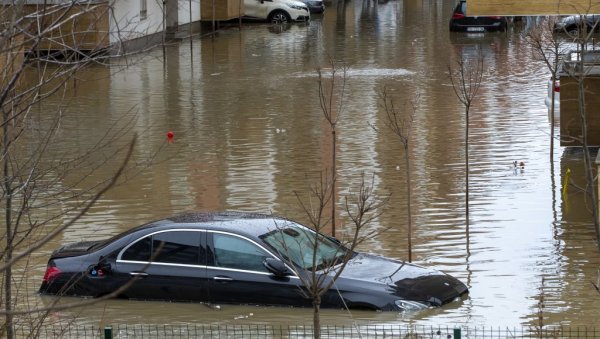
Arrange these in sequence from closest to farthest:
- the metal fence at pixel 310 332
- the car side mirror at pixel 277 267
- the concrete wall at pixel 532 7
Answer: the metal fence at pixel 310 332 < the car side mirror at pixel 277 267 < the concrete wall at pixel 532 7

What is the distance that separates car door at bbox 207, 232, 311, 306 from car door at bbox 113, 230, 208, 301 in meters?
0.12

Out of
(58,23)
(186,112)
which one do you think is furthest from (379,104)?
(58,23)

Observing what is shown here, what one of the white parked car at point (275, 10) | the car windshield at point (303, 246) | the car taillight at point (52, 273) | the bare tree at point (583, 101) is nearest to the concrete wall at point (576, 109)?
the bare tree at point (583, 101)

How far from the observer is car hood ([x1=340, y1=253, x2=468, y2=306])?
1272 cm

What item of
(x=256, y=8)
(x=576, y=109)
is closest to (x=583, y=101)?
(x=576, y=109)

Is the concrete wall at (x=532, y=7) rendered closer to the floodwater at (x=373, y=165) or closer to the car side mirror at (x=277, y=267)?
the floodwater at (x=373, y=165)

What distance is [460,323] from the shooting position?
12.3 m

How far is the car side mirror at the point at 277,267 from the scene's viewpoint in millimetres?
12609

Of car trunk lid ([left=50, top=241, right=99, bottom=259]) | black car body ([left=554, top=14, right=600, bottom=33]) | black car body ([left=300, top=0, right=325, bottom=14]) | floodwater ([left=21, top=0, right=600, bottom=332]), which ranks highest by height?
black car body ([left=554, top=14, right=600, bottom=33])

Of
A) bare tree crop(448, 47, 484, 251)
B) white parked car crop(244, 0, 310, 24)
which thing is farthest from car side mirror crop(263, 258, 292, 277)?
white parked car crop(244, 0, 310, 24)

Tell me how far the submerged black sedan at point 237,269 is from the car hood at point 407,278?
0.01 m

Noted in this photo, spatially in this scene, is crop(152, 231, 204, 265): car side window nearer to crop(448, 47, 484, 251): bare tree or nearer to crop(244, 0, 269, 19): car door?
crop(448, 47, 484, 251): bare tree

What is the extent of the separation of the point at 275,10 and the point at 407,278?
142ft

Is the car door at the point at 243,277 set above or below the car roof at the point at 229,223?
below
